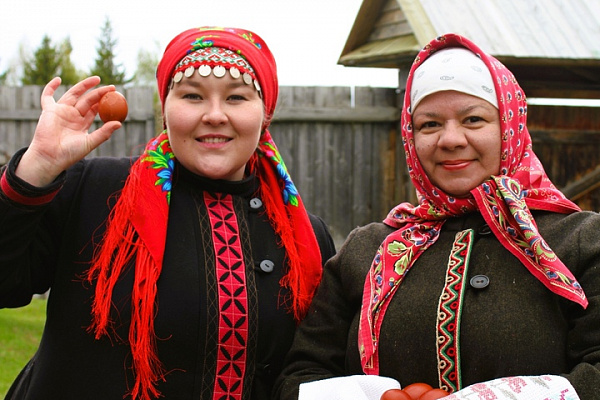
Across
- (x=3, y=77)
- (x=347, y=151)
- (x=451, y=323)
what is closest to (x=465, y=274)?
(x=451, y=323)

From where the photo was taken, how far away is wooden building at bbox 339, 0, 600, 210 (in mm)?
5379

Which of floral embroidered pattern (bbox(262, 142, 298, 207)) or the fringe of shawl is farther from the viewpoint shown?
floral embroidered pattern (bbox(262, 142, 298, 207))

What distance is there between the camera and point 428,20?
547cm

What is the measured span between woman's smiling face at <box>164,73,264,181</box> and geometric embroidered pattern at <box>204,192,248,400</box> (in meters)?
0.22

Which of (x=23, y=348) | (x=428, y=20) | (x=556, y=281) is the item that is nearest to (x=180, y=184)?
(x=556, y=281)

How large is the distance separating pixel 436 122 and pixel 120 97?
983 millimetres

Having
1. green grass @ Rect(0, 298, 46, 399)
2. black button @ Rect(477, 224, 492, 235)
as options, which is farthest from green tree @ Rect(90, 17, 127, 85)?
black button @ Rect(477, 224, 492, 235)

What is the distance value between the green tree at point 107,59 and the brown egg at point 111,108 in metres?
24.4

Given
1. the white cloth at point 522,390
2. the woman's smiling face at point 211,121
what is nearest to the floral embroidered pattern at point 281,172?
the woman's smiling face at point 211,121

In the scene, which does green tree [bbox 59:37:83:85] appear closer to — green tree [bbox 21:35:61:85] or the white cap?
green tree [bbox 21:35:61:85]

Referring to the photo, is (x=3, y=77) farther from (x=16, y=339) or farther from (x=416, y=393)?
(x=416, y=393)

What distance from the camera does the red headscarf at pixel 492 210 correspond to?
6.97 ft

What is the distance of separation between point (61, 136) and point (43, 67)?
22.5 meters

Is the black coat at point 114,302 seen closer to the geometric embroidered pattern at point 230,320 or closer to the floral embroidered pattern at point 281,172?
the geometric embroidered pattern at point 230,320
